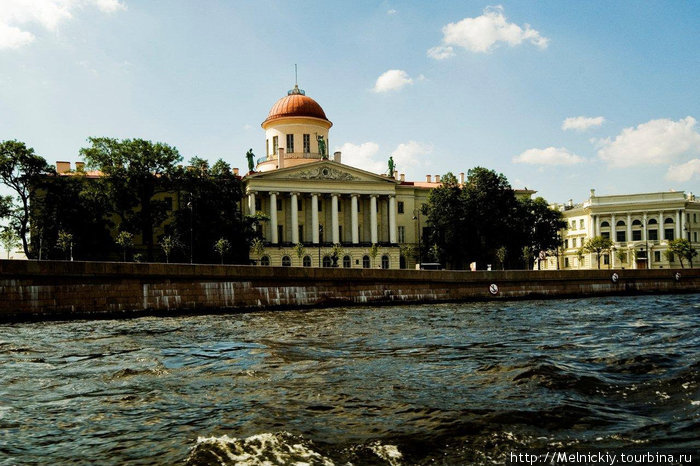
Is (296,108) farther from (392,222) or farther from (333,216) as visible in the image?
(392,222)

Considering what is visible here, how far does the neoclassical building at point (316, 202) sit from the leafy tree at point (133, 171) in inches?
542

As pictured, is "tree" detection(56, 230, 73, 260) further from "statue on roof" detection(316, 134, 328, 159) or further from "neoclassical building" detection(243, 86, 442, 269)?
"statue on roof" detection(316, 134, 328, 159)

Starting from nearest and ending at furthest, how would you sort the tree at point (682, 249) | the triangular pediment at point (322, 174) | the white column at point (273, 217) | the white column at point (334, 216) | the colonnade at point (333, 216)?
the triangular pediment at point (322, 174)
the white column at point (273, 217)
the colonnade at point (333, 216)
the white column at point (334, 216)
the tree at point (682, 249)

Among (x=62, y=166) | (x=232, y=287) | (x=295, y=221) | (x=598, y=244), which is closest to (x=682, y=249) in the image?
(x=598, y=244)

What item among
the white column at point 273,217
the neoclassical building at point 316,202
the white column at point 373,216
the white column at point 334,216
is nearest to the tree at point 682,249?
the neoclassical building at point 316,202

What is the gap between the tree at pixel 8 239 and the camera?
4925cm

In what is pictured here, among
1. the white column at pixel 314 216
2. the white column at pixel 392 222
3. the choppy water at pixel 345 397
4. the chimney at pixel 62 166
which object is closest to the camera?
the choppy water at pixel 345 397

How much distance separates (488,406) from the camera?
25.1 feet

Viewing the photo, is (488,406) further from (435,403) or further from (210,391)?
(210,391)

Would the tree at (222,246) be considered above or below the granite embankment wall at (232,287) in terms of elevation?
above

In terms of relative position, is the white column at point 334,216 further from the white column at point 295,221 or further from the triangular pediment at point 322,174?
the white column at point 295,221

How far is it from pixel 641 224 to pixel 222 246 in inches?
2637

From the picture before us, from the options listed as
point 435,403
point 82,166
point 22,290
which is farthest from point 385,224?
point 435,403

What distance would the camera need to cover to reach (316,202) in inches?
2751
